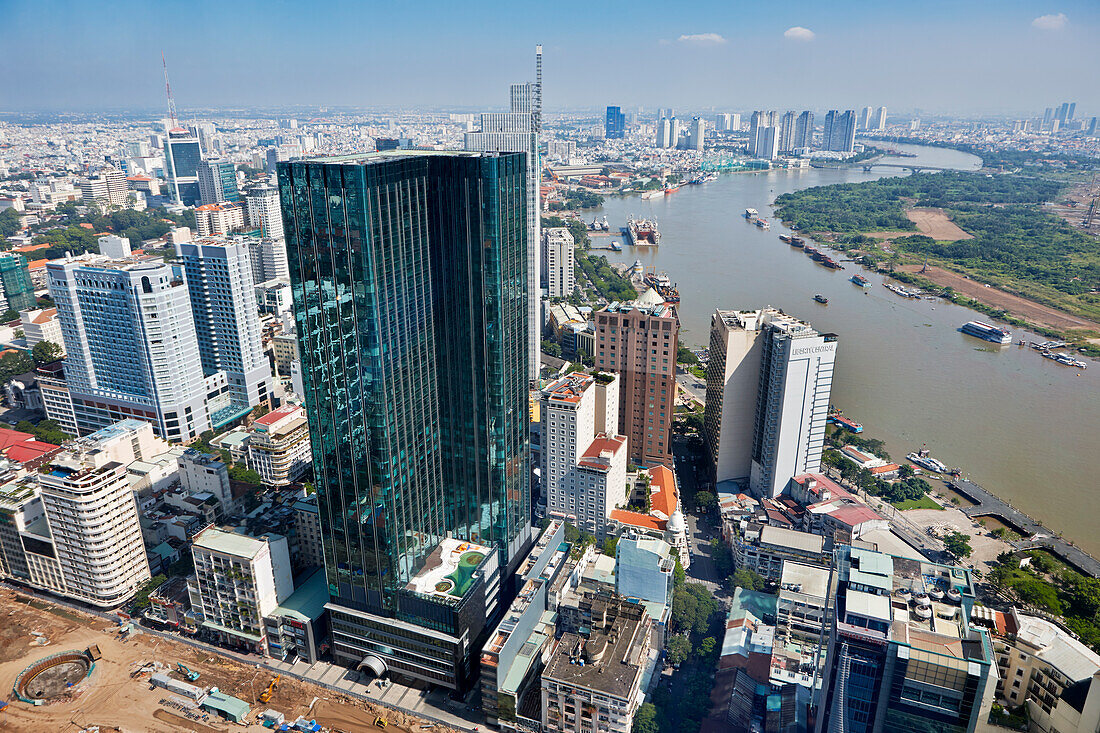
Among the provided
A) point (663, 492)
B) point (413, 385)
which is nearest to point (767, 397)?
point (663, 492)

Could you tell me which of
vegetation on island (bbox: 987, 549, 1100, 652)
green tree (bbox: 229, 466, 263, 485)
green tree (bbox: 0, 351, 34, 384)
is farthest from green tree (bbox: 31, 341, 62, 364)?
vegetation on island (bbox: 987, 549, 1100, 652)

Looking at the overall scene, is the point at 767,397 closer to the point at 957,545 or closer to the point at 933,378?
the point at 957,545

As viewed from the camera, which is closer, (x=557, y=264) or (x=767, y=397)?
(x=767, y=397)

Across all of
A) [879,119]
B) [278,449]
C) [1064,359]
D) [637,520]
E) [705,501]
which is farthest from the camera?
[879,119]

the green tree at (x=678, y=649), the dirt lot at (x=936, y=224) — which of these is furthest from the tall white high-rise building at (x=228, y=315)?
the dirt lot at (x=936, y=224)

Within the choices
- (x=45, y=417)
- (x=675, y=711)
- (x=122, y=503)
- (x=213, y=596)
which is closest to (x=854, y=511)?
(x=675, y=711)

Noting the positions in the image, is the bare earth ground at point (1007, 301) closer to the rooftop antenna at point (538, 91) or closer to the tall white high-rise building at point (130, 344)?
the rooftop antenna at point (538, 91)
